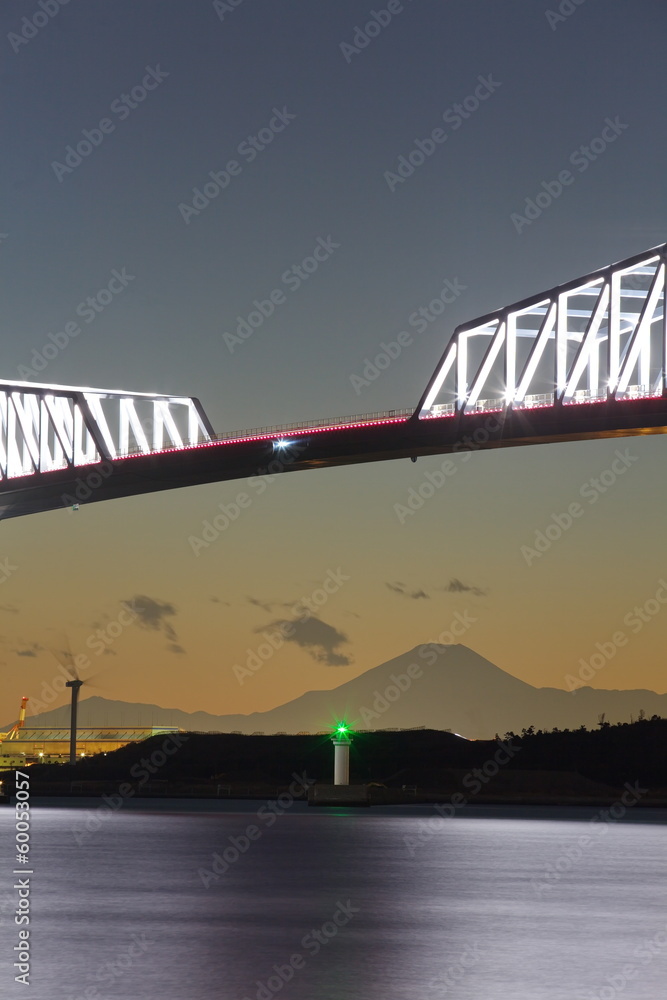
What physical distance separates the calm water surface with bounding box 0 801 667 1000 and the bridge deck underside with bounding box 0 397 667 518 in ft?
41.1

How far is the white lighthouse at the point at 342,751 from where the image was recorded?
245 ft

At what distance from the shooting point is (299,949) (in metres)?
18.3

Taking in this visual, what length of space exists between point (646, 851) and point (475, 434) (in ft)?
46.3

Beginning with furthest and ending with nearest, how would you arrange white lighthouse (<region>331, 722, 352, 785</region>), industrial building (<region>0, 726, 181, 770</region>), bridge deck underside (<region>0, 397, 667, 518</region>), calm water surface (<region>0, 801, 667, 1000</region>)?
industrial building (<region>0, 726, 181, 770</region>) → white lighthouse (<region>331, 722, 352, 785</region>) → bridge deck underside (<region>0, 397, 667, 518</region>) → calm water surface (<region>0, 801, 667, 1000</region>)

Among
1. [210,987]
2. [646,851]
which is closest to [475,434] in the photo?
[646,851]

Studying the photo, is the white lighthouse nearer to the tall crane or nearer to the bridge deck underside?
the bridge deck underside

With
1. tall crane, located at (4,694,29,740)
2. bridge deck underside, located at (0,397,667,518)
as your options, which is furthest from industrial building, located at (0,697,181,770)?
bridge deck underside, located at (0,397,667,518)

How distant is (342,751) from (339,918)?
54.1 metres

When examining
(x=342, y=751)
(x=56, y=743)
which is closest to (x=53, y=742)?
(x=56, y=743)

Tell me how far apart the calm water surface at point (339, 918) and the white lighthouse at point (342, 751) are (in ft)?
94.6

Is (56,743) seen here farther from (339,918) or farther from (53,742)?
(339,918)

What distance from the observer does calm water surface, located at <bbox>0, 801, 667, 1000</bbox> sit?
51.2 feet

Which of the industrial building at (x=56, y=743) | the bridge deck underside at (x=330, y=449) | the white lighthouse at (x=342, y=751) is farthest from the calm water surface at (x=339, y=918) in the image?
the industrial building at (x=56, y=743)

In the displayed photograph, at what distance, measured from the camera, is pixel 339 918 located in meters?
22.0
